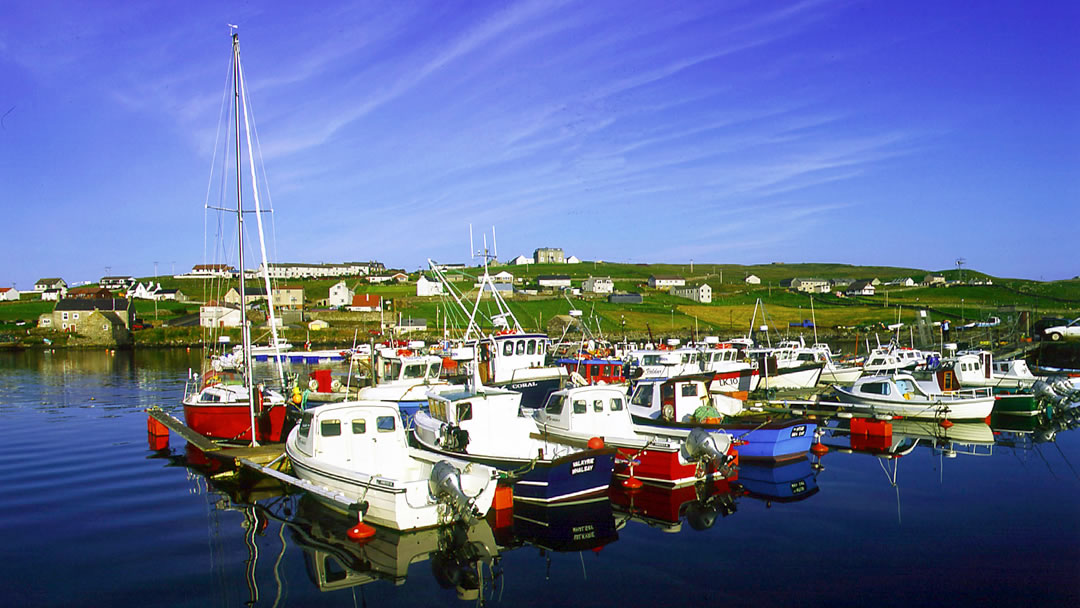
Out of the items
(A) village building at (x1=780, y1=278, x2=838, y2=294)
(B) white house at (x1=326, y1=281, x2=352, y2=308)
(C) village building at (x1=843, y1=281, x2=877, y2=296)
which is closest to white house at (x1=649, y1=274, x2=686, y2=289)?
(A) village building at (x1=780, y1=278, x2=838, y2=294)

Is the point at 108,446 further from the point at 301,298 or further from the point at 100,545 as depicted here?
the point at 301,298

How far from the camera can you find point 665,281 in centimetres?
16625

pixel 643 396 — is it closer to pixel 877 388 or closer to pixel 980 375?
pixel 877 388

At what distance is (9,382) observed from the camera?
183ft

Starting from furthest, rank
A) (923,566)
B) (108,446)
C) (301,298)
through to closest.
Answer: (301,298)
(108,446)
(923,566)

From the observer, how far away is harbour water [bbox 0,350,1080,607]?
44.2ft

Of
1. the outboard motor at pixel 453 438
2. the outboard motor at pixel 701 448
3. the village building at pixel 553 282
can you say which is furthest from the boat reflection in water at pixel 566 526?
the village building at pixel 553 282

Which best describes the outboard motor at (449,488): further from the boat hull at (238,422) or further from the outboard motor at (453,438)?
the boat hull at (238,422)

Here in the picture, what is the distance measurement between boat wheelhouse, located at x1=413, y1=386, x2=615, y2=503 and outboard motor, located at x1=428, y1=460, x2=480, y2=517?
1.89m

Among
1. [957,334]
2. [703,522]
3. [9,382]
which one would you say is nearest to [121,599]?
[703,522]

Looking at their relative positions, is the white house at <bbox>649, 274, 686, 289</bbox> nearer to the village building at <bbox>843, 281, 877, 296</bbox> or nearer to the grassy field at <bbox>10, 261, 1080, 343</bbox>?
the grassy field at <bbox>10, 261, 1080, 343</bbox>

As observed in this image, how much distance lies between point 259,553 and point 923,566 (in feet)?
46.0

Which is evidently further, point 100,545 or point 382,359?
point 382,359

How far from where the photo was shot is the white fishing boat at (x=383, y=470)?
15961 mm
